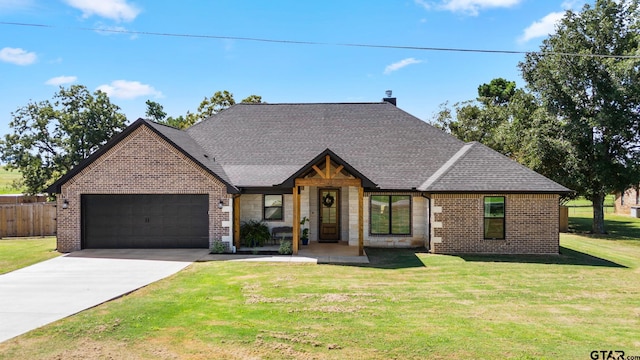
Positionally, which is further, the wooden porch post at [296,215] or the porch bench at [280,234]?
the porch bench at [280,234]

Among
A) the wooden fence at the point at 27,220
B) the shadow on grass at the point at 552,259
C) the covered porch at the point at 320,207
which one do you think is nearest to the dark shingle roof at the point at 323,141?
the covered porch at the point at 320,207

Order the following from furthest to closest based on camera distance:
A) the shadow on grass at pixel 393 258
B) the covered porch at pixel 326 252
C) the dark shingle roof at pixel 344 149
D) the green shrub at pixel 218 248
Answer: the dark shingle roof at pixel 344 149
the green shrub at pixel 218 248
the covered porch at pixel 326 252
the shadow on grass at pixel 393 258

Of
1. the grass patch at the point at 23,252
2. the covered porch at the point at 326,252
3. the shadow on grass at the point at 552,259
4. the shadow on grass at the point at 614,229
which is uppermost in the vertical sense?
the grass patch at the point at 23,252

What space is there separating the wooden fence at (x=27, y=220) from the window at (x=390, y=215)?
55.6ft

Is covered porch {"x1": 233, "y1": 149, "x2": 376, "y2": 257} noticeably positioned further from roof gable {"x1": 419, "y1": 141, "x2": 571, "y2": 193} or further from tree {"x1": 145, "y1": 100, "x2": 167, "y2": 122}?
tree {"x1": 145, "y1": 100, "x2": 167, "y2": 122}

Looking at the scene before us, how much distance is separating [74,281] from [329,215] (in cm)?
1040

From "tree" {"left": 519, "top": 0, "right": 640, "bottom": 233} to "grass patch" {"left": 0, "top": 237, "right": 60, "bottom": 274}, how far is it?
28.1 metres

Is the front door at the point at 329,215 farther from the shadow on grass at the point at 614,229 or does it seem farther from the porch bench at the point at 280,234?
the shadow on grass at the point at 614,229

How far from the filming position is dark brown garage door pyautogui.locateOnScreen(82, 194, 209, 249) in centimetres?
1585

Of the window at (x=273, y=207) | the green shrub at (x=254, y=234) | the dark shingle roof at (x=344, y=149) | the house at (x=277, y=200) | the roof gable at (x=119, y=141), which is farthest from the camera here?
the window at (x=273, y=207)

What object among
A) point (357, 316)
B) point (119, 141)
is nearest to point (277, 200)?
point (119, 141)

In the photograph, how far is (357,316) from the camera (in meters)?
8.14

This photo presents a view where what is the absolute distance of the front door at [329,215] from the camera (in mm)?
18000

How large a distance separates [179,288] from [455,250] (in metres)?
10.9
